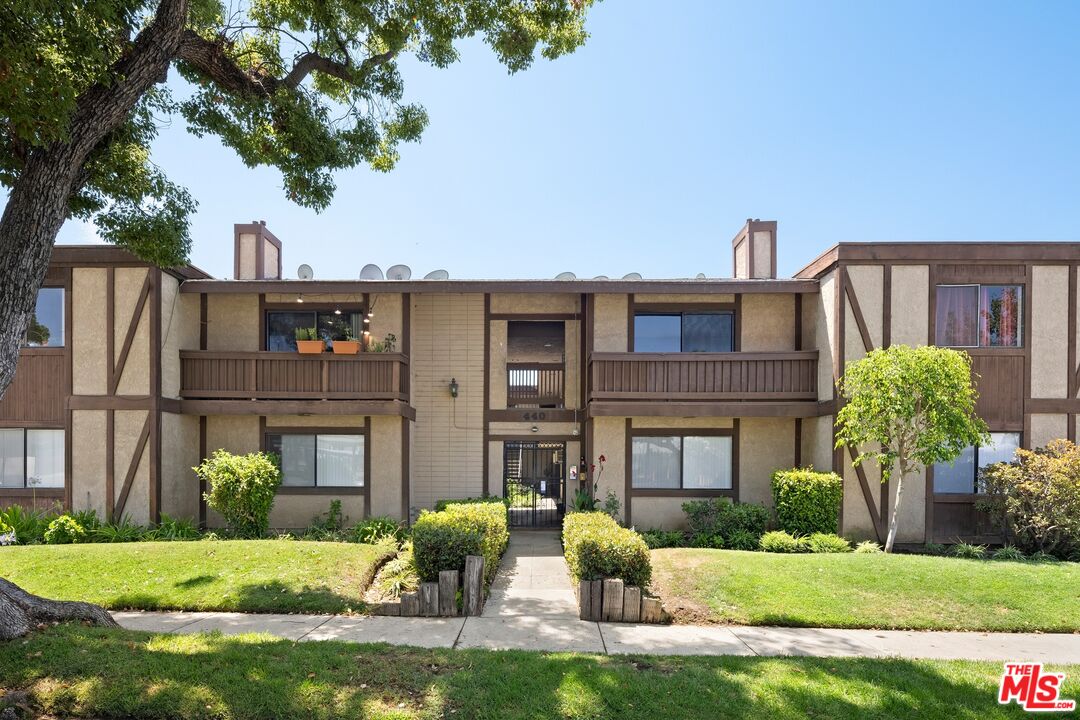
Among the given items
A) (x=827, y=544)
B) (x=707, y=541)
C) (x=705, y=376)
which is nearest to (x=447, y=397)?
(x=705, y=376)

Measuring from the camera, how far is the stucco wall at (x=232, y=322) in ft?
47.6

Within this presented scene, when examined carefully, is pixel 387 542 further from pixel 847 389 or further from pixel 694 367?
pixel 847 389

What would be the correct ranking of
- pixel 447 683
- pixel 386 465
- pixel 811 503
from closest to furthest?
pixel 447 683
pixel 811 503
pixel 386 465

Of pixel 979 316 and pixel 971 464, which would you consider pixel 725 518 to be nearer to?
pixel 971 464

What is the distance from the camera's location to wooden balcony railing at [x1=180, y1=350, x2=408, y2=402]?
44.9ft

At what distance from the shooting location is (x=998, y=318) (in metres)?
12.6

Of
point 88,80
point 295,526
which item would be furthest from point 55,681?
point 295,526

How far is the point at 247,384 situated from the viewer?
1368 cm

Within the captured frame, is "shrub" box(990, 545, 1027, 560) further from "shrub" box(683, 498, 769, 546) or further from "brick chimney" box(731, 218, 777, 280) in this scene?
"brick chimney" box(731, 218, 777, 280)

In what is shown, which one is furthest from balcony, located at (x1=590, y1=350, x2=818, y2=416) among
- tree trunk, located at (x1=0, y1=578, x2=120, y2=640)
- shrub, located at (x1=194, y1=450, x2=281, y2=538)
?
tree trunk, located at (x1=0, y1=578, x2=120, y2=640)

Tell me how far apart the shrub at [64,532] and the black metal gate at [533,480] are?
29.9 feet

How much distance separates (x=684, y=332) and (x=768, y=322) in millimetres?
2035

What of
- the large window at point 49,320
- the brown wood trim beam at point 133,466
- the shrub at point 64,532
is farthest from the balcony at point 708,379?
the large window at point 49,320

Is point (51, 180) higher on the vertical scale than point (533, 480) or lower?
higher
